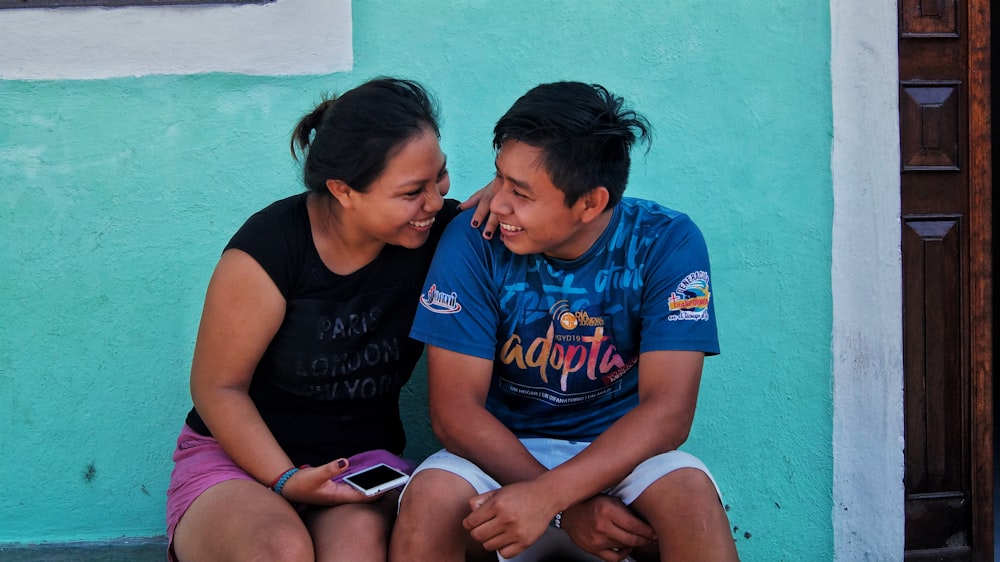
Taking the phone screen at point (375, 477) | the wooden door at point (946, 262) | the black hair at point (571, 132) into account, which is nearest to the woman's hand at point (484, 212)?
the black hair at point (571, 132)

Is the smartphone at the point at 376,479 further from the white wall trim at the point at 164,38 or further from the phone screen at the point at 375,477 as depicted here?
the white wall trim at the point at 164,38

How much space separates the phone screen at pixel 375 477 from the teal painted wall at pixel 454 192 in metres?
0.78

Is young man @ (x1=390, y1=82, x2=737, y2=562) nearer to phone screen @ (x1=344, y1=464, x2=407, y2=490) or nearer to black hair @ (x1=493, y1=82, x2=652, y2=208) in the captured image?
black hair @ (x1=493, y1=82, x2=652, y2=208)

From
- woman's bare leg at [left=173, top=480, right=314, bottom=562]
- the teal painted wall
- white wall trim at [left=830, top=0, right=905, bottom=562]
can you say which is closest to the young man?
woman's bare leg at [left=173, top=480, right=314, bottom=562]

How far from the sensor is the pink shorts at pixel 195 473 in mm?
2383

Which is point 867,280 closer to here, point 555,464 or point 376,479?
point 555,464

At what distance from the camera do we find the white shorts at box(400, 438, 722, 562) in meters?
2.22

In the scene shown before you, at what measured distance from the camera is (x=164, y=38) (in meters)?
3.01

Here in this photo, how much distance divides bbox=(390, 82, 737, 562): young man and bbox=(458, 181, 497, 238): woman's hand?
0.04 m

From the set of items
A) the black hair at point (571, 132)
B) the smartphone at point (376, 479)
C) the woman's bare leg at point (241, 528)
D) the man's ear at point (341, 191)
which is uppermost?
the black hair at point (571, 132)

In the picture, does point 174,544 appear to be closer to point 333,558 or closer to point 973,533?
point 333,558

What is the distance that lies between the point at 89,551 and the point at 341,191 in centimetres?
151

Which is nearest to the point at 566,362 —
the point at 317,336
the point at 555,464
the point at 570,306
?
the point at 570,306

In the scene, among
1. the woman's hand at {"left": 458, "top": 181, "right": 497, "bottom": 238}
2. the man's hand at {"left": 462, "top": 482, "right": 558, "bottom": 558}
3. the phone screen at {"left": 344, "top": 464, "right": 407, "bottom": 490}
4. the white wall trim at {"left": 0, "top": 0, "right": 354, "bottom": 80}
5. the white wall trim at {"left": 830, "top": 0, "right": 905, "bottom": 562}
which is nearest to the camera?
the man's hand at {"left": 462, "top": 482, "right": 558, "bottom": 558}
